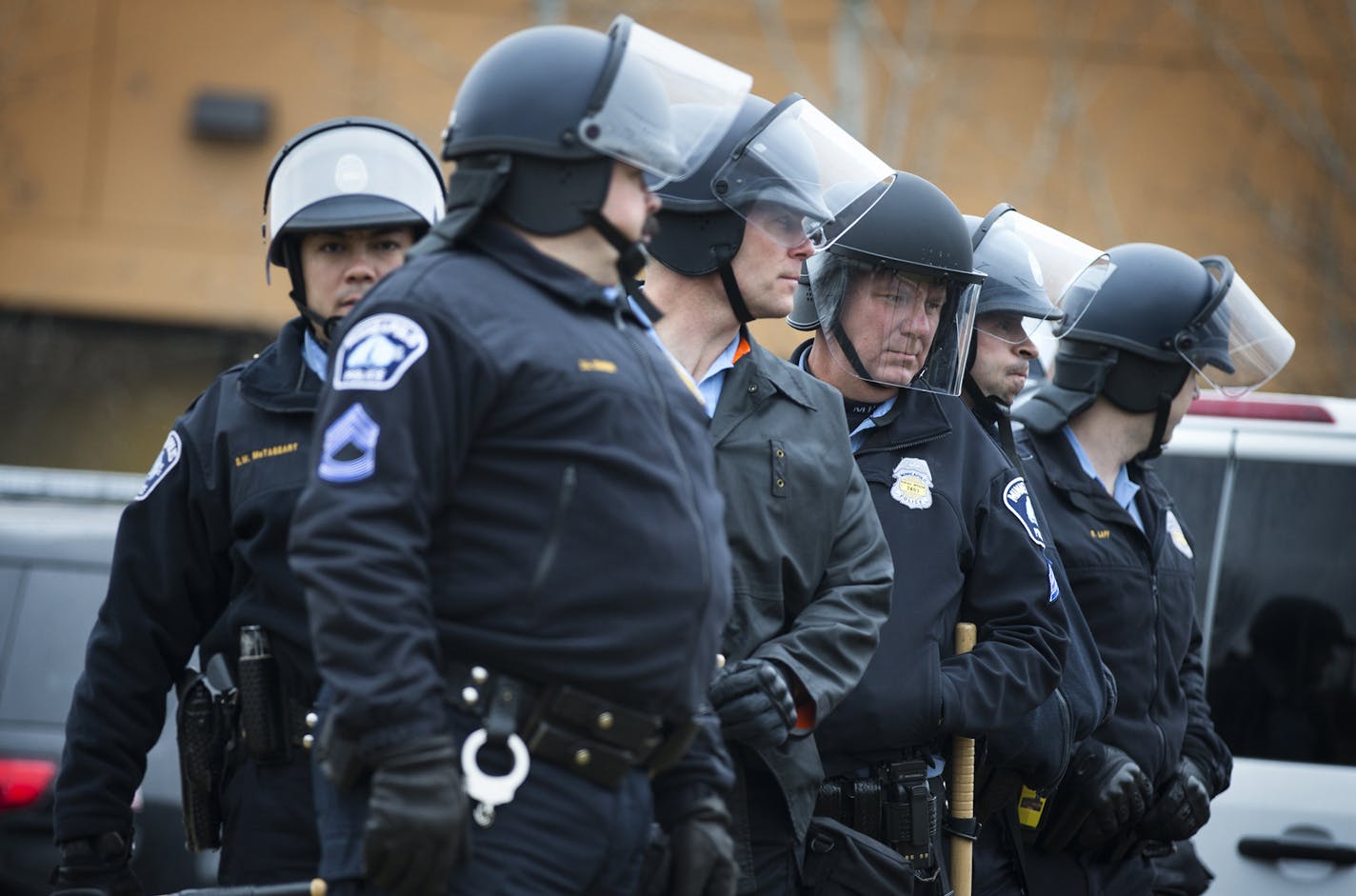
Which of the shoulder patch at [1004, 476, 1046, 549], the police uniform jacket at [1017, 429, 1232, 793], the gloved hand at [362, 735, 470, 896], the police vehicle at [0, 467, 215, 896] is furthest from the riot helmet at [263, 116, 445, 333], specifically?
the police vehicle at [0, 467, 215, 896]

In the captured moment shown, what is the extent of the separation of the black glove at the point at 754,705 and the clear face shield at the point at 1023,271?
64.6 inches

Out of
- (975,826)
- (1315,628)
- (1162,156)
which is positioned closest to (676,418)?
(975,826)

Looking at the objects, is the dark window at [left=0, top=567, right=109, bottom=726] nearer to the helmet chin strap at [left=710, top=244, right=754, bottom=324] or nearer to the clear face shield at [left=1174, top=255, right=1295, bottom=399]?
the helmet chin strap at [left=710, top=244, right=754, bottom=324]

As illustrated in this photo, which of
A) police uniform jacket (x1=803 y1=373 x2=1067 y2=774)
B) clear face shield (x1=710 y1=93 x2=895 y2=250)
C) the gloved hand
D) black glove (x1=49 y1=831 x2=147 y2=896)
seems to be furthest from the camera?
police uniform jacket (x1=803 y1=373 x2=1067 y2=774)

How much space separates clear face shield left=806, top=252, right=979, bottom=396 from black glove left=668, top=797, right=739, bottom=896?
150 cm

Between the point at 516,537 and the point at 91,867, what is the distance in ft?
4.47

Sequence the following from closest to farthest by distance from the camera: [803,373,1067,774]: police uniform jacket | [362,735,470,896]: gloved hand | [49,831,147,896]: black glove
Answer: [362,735,470,896]: gloved hand
[49,831,147,896]: black glove
[803,373,1067,774]: police uniform jacket

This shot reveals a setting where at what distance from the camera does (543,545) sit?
2.46 metres

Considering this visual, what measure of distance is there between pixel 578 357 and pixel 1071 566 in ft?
7.68

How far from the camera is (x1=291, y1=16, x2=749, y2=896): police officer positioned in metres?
2.31

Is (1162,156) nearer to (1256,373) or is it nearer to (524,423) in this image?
(1256,373)

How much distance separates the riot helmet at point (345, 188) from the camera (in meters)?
3.39

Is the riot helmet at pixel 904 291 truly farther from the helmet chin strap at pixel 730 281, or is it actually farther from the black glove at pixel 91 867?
the black glove at pixel 91 867

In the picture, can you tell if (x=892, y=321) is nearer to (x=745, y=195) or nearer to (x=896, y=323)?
(x=896, y=323)
